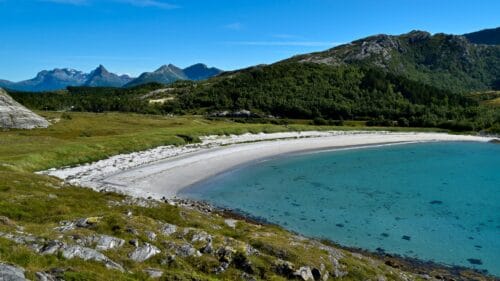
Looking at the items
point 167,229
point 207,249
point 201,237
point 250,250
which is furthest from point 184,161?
point 207,249

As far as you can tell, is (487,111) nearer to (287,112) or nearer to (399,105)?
(399,105)

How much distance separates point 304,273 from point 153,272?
752cm

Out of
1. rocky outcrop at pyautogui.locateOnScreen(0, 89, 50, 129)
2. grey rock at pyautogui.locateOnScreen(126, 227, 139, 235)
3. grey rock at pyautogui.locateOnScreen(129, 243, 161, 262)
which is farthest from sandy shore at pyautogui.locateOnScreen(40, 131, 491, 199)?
rocky outcrop at pyautogui.locateOnScreen(0, 89, 50, 129)

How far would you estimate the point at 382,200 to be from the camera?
174 ft

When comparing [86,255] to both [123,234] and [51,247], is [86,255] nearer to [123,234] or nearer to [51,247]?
[51,247]

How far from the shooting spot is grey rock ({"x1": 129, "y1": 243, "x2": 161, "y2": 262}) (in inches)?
734

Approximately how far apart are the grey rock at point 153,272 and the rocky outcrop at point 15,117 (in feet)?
289

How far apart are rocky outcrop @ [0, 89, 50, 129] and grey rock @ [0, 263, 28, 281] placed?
89821 millimetres

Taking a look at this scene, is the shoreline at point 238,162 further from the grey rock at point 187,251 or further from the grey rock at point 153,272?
the grey rock at point 153,272

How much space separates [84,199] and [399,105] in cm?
18057

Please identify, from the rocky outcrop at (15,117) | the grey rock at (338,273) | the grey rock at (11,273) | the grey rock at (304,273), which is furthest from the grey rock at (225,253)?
the rocky outcrop at (15,117)

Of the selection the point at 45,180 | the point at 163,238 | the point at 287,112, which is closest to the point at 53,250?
the point at 163,238

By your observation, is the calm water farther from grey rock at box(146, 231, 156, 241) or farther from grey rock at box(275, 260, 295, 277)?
grey rock at box(146, 231, 156, 241)

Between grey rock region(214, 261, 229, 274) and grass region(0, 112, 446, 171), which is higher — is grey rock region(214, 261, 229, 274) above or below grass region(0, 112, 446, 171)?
below
